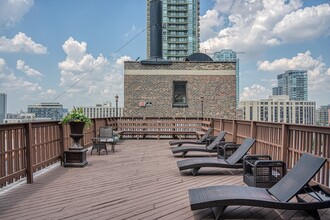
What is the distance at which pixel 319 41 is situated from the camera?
75.5 feet

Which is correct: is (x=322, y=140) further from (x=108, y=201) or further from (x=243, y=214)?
(x=108, y=201)

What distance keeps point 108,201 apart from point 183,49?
80.8 meters

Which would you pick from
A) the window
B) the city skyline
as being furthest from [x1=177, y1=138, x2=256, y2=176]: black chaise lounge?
the window

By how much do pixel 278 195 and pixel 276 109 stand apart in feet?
106

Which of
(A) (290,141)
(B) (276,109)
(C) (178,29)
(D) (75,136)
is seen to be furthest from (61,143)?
(C) (178,29)

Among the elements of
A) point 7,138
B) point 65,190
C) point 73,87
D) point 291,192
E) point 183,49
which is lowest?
point 65,190

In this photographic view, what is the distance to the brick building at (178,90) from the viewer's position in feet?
64.1

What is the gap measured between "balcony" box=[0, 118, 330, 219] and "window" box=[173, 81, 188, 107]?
11822 millimetres

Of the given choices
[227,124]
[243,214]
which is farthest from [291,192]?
[227,124]

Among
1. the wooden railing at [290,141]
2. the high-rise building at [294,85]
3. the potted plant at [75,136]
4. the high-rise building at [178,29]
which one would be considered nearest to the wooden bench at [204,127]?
the wooden railing at [290,141]

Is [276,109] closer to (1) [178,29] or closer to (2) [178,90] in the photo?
(2) [178,90]

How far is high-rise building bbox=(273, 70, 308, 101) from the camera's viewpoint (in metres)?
47.8

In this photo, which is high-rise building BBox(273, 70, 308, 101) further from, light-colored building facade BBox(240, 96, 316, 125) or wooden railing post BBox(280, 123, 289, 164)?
wooden railing post BBox(280, 123, 289, 164)

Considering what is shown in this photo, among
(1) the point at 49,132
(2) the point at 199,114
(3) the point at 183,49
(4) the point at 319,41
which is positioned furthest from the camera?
(3) the point at 183,49
